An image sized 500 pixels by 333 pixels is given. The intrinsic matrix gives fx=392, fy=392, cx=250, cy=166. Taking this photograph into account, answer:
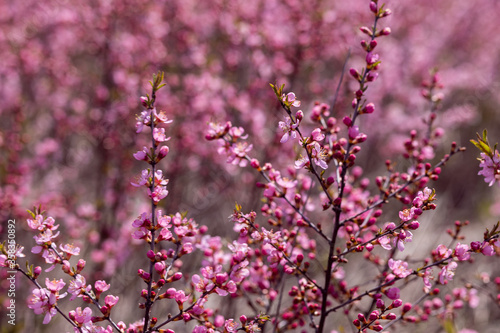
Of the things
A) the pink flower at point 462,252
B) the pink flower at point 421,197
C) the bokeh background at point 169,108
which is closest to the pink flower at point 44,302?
the pink flower at point 421,197

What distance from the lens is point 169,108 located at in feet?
16.6

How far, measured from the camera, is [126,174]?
5258 mm

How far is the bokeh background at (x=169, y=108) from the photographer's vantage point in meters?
4.68

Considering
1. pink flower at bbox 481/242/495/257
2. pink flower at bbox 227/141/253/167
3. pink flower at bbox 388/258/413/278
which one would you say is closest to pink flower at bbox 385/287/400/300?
pink flower at bbox 388/258/413/278

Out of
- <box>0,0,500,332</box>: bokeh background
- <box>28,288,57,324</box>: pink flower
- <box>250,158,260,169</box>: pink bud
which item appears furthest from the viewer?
<box>0,0,500,332</box>: bokeh background

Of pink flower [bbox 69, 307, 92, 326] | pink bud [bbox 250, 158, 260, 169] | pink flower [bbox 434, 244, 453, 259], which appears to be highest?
pink bud [bbox 250, 158, 260, 169]

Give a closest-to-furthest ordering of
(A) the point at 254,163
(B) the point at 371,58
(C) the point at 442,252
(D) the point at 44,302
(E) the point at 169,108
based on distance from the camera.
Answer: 1. (D) the point at 44,302
2. (B) the point at 371,58
3. (C) the point at 442,252
4. (A) the point at 254,163
5. (E) the point at 169,108

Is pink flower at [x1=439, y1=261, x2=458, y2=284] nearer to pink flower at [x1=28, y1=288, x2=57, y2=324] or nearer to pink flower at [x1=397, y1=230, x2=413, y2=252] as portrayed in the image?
pink flower at [x1=397, y1=230, x2=413, y2=252]

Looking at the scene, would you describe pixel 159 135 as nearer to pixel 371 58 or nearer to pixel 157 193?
pixel 157 193

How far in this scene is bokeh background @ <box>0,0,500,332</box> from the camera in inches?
184

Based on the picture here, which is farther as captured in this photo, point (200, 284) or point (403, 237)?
point (200, 284)

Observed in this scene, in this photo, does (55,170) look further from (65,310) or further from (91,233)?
(65,310)

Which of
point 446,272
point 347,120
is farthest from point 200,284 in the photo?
point 446,272

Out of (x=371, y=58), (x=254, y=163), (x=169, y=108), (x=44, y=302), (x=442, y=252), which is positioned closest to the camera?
(x=44, y=302)
